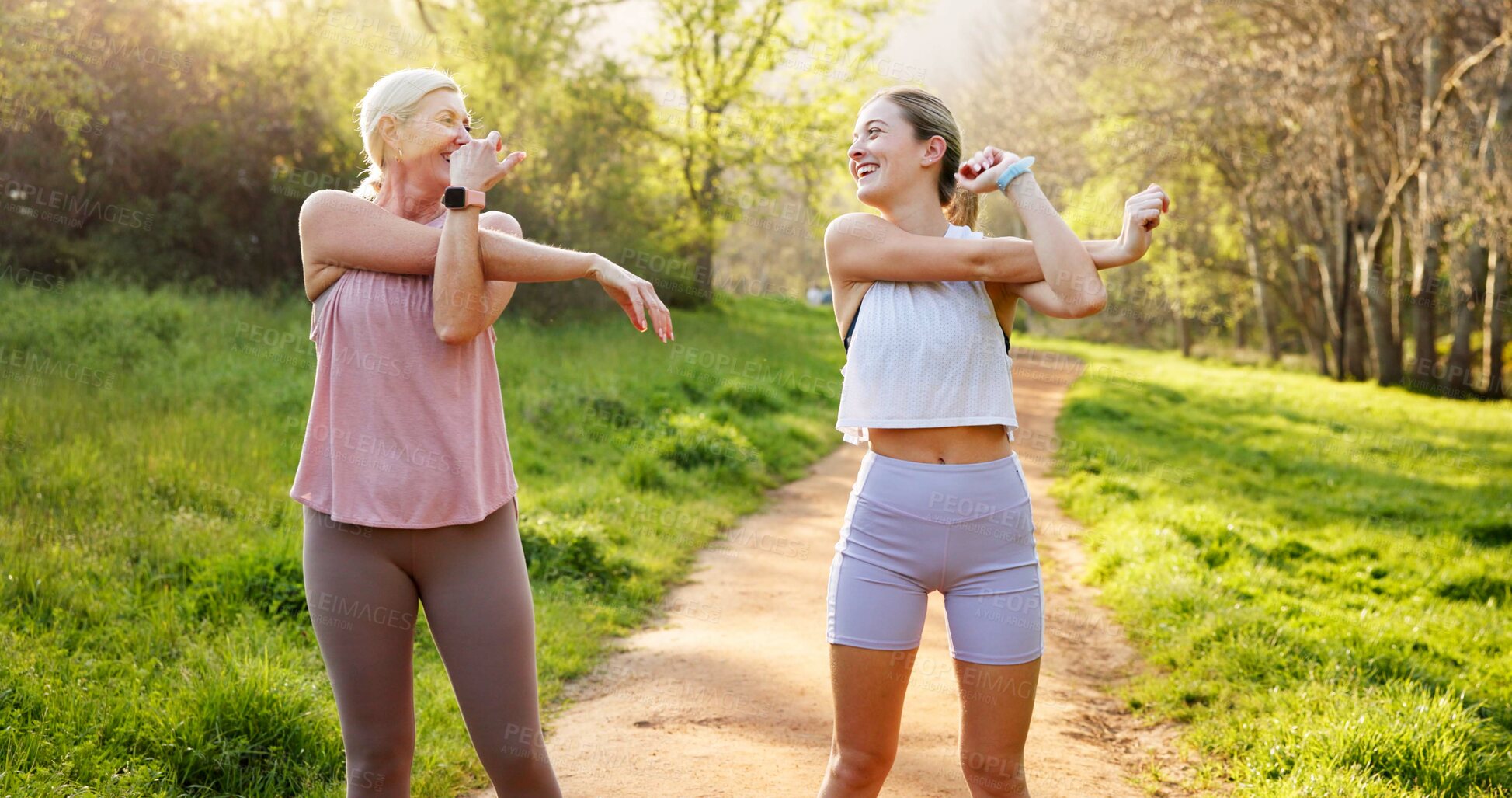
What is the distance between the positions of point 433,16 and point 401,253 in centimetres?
2137

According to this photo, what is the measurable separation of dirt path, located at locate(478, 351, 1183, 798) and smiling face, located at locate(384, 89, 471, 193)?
7.40 ft

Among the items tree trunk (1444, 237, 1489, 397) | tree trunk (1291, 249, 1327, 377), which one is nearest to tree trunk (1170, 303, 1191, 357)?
tree trunk (1291, 249, 1327, 377)

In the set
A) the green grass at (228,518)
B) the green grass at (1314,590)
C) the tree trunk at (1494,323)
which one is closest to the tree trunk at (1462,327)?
the tree trunk at (1494,323)

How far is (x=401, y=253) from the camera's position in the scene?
7.95ft

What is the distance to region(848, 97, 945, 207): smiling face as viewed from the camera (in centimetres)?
269

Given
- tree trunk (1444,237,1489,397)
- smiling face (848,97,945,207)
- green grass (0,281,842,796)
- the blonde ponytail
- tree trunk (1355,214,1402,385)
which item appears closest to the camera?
smiling face (848,97,945,207)

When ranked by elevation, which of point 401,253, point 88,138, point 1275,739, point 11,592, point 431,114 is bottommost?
point 1275,739

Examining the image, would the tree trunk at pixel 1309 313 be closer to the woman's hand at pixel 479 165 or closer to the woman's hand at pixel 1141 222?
the woman's hand at pixel 1141 222

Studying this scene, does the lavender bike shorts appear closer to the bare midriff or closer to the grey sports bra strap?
the bare midriff

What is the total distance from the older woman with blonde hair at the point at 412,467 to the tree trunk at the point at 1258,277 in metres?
21.6

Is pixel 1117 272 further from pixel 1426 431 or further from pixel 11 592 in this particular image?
pixel 11 592

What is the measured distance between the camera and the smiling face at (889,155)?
8.84 feet

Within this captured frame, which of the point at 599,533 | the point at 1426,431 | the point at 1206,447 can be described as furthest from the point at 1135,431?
the point at 599,533

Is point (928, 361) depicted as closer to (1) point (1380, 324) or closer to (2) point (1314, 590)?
(2) point (1314, 590)
